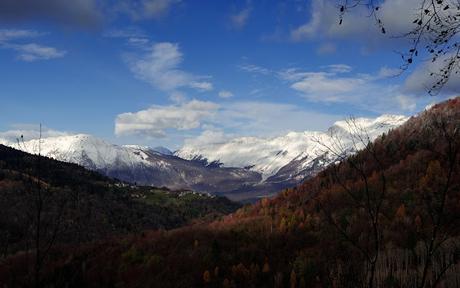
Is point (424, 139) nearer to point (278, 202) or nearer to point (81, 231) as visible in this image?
point (278, 202)

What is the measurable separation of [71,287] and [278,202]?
138ft

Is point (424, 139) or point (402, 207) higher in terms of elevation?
point (424, 139)

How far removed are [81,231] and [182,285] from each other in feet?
347

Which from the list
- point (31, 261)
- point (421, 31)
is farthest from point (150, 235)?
point (421, 31)

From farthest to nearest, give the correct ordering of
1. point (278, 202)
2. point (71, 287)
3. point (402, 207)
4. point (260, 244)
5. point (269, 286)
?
point (278, 202)
point (260, 244)
point (402, 207)
point (71, 287)
point (269, 286)

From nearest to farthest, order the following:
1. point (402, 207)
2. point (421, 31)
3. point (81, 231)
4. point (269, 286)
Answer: point (421, 31), point (269, 286), point (402, 207), point (81, 231)

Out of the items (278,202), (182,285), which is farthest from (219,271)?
(278,202)

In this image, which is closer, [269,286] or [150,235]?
[269,286]

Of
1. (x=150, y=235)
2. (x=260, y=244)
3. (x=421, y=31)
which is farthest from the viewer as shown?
(x=150, y=235)

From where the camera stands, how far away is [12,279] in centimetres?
4478

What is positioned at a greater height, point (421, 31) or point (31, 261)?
point (421, 31)

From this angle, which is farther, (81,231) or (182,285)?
(81,231)

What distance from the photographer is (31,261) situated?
49719 mm

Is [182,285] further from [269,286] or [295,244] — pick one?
[295,244]
